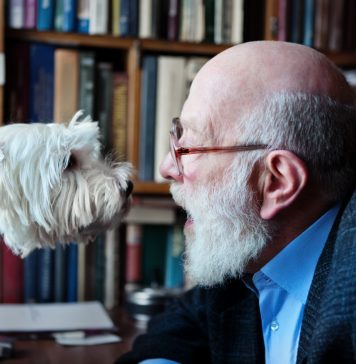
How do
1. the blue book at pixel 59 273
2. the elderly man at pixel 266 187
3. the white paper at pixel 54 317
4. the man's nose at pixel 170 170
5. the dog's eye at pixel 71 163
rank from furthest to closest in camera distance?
1. the blue book at pixel 59 273
2. the white paper at pixel 54 317
3. the dog's eye at pixel 71 163
4. the man's nose at pixel 170 170
5. the elderly man at pixel 266 187

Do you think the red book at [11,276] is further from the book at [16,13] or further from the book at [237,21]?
the book at [237,21]

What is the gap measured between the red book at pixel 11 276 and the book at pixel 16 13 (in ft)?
1.77

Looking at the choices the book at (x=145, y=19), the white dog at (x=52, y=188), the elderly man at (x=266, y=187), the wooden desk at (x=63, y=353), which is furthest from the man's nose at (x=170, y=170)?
the book at (x=145, y=19)

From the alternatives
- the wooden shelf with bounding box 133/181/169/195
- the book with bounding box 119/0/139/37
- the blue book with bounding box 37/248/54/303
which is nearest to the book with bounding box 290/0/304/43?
the book with bounding box 119/0/139/37

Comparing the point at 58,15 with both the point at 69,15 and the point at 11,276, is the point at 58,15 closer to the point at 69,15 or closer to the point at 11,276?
the point at 69,15

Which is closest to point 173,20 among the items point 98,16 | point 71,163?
point 98,16

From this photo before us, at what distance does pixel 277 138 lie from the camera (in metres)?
0.94

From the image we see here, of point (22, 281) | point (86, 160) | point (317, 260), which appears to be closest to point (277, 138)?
point (317, 260)

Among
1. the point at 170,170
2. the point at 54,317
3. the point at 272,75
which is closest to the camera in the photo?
the point at 272,75

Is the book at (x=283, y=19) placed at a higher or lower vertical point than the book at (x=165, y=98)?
higher

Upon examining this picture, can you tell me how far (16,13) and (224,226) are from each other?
799 millimetres

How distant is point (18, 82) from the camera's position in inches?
59.9

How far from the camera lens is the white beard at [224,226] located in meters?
0.98

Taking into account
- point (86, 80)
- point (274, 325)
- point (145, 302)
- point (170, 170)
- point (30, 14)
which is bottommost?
point (145, 302)
